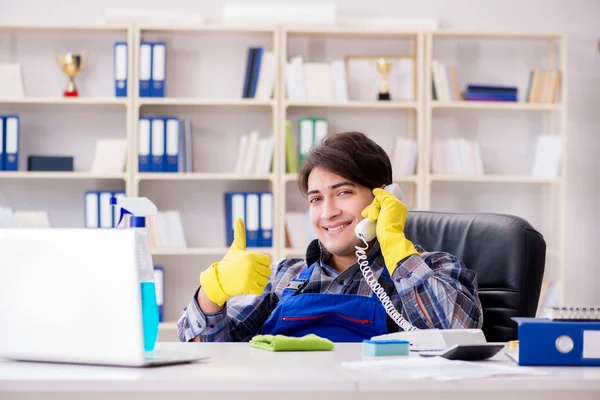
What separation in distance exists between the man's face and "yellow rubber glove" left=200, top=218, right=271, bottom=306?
440 mm

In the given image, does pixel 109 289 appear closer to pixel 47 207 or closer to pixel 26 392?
pixel 26 392

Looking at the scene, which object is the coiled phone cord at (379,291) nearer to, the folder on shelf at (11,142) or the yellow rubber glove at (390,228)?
the yellow rubber glove at (390,228)

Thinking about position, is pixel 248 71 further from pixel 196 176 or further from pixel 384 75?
pixel 384 75

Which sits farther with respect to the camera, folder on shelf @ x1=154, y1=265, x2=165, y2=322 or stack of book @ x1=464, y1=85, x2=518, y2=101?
stack of book @ x1=464, y1=85, x2=518, y2=101

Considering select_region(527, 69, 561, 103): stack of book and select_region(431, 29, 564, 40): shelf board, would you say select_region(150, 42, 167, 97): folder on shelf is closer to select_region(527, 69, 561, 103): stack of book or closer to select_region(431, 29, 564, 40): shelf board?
select_region(431, 29, 564, 40): shelf board

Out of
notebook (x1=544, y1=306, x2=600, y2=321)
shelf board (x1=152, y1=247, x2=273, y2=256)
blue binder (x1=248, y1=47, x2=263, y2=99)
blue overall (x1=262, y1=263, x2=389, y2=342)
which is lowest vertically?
shelf board (x1=152, y1=247, x2=273, y2=256)

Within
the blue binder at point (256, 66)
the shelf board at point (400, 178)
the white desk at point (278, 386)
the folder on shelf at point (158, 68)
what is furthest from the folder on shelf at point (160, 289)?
the white desk at point (278, 386)

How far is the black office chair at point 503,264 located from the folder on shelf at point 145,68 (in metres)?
2.61

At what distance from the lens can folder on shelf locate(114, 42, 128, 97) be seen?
4.51m

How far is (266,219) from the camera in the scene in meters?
4.57

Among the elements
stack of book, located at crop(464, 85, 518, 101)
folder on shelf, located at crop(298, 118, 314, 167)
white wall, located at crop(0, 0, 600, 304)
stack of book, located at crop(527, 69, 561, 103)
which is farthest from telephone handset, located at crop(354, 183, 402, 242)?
white wall, located at crop(0, 0, 600, 304)

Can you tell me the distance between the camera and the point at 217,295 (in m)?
1.91

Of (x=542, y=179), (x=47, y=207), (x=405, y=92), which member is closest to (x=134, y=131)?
(x=47, y=207)

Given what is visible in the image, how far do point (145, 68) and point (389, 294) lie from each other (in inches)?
107
